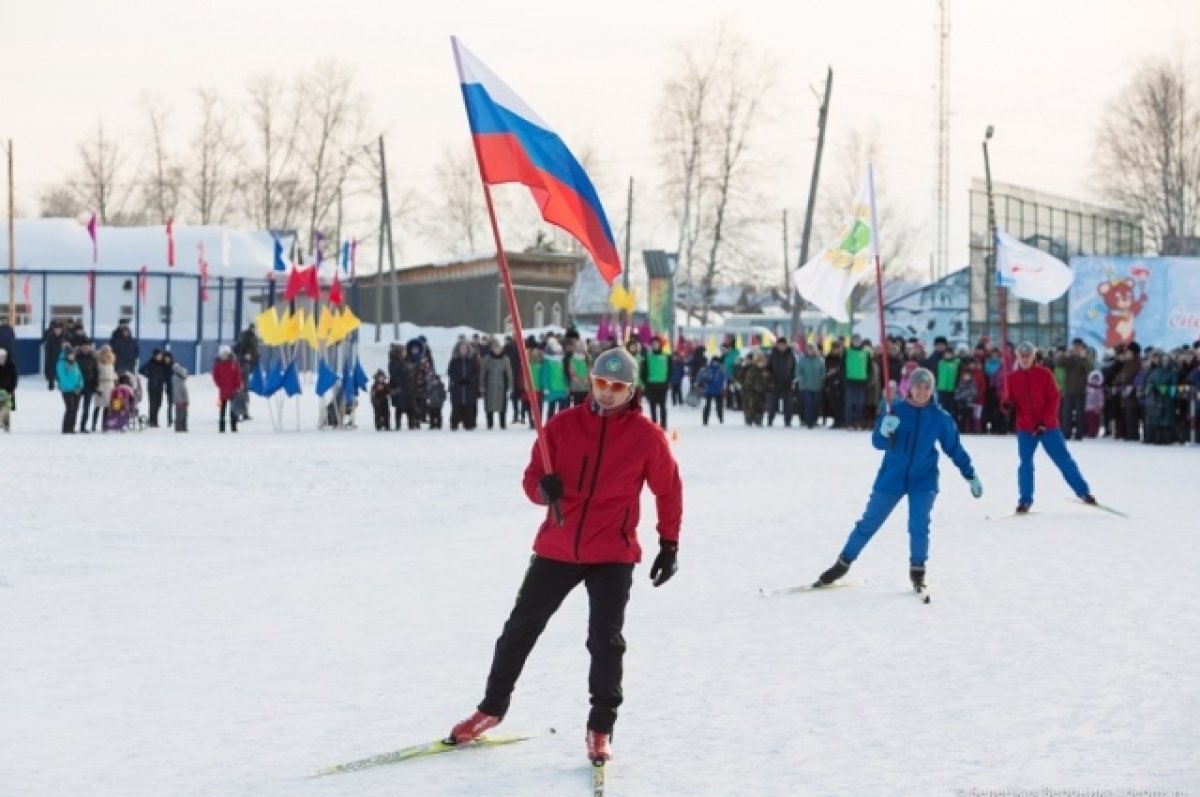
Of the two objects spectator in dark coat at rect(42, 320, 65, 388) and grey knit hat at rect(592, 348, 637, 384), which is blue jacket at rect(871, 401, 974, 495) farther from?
spectator in dark coat at rect(42, 320, 65, 388)

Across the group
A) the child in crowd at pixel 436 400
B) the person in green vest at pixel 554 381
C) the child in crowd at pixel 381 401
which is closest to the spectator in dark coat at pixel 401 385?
the child in crowd at pixel 381 401

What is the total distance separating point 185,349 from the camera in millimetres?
43719

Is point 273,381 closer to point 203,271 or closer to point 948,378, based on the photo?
point 948,378

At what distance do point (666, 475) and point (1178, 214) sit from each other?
5466cm

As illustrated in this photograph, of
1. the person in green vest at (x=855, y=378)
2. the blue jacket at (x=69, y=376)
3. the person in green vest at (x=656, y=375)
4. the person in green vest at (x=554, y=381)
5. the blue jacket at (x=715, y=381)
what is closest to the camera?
the blue jacket at (x=69, y=376)

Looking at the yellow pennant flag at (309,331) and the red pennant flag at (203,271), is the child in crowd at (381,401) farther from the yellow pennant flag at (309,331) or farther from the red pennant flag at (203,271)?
the red pennant flag at (203,271)

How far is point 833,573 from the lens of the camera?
10.6 m

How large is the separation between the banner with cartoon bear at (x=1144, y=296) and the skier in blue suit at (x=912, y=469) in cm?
2352

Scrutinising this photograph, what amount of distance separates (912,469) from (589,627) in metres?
4.63

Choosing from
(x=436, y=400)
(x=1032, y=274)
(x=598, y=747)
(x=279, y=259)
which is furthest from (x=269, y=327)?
(x=598, y=747)

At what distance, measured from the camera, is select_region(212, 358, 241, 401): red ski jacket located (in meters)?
25.9

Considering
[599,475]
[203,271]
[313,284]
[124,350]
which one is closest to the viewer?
[599,475]

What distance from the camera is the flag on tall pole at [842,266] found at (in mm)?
16062

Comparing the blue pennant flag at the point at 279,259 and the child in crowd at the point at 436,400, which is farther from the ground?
the blue pennant flag at the point at 279,259
